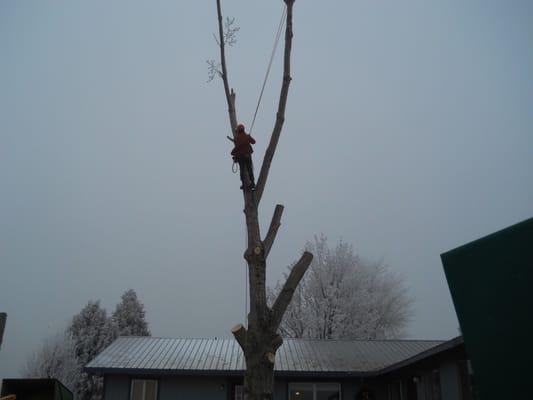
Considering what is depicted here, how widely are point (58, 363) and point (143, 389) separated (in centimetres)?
1897

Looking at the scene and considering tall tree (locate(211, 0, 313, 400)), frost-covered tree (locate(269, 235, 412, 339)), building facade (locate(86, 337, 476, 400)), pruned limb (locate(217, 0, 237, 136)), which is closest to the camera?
tall tree (locate(211, 0, 313, 400))

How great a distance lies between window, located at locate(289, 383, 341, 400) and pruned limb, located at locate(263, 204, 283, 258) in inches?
353

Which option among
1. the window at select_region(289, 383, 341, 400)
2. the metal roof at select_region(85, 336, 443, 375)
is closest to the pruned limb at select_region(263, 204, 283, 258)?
the metal roof at select_region(85, 336, 443, 375)

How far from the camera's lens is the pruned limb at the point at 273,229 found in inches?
300

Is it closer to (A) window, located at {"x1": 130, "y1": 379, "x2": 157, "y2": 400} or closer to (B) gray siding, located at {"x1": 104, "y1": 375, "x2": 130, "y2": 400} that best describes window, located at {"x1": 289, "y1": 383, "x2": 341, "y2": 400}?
(A) window, located at {"x1": 130, "y1": 379, "x2": 157, "y2": 400}

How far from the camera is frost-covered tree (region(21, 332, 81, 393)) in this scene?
31156 millimetres

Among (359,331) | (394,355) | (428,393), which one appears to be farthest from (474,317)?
(359,331)

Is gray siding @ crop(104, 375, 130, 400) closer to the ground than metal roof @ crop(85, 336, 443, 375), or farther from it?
closer to the ground

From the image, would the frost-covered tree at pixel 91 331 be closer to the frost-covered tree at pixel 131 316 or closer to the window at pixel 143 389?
the frost-covered tree at pixel 131 316

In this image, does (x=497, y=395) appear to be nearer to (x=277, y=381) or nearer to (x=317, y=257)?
(x=277, y=381)

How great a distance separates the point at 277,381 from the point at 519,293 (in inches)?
517

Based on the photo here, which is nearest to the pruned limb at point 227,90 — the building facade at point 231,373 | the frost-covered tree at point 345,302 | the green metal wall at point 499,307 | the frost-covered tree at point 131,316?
the green metal wall at point 499,307

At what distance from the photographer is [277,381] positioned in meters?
15.4

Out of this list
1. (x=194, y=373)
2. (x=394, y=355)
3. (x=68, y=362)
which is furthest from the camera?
(x=68, y=362)
